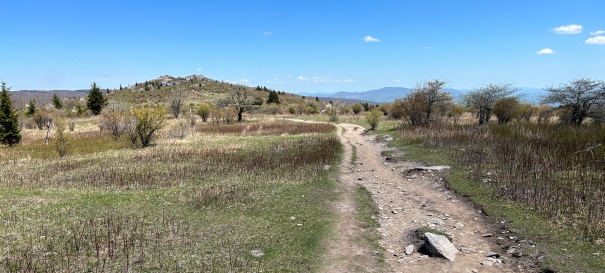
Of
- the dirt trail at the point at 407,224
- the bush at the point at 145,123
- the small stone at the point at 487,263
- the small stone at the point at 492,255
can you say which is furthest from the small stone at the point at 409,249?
the bush at the point at 145,123

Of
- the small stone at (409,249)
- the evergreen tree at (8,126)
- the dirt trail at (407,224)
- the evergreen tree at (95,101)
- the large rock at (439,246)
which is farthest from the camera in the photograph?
the evergreen tree at (95,101)

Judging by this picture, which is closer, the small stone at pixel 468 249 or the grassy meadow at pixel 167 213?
the grassy meadow at pixel 167 213

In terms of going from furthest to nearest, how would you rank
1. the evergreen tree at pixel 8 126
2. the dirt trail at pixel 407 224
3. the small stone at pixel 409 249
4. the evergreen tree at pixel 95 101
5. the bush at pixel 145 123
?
the evergreen tree at pixel 95 101 < the evergreen tree at pixel 8 126 < the bush at pixel 145 123 < the small stone at pixel 409 249 < the dirt trail at pixel 407 224

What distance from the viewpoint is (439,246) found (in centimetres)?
796

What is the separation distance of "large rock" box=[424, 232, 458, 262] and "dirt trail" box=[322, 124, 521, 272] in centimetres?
15

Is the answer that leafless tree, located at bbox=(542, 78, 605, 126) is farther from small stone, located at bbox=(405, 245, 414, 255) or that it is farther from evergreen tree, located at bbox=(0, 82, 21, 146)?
evergreen tree, located at bbox=(0, 82, 21, 146)

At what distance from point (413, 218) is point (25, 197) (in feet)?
41.6

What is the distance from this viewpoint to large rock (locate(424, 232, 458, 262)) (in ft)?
25.7

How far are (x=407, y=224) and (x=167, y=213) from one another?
7.02 metres

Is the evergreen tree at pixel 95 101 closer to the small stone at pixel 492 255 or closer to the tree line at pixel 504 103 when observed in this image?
the tree line at pixel 504 103

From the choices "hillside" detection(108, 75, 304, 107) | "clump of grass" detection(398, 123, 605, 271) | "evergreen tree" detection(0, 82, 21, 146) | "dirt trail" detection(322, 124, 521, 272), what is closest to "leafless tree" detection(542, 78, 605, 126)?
"clump of grass" detection(398, 123, 605, 271)

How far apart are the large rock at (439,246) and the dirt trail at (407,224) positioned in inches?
6.1

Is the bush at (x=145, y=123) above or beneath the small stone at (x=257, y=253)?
above

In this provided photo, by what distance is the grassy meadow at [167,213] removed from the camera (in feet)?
24.7
